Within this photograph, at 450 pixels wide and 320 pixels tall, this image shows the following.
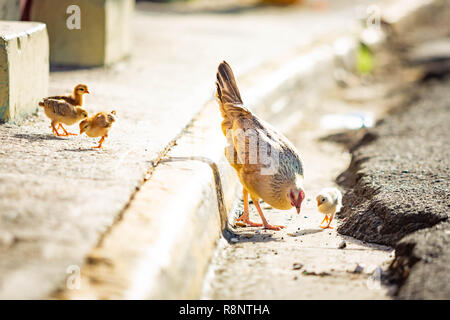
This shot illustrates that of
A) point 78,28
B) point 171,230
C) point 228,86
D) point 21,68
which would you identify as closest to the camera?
point 171,230

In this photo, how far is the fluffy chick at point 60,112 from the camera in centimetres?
447

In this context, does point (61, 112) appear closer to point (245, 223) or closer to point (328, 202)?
point (245, 223)

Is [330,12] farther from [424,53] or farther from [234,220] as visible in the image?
[234,220]

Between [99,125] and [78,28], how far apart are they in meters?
2.98

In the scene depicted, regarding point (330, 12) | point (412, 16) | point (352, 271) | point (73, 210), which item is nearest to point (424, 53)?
point (330, 12)

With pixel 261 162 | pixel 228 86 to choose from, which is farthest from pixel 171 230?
pixel 228 86

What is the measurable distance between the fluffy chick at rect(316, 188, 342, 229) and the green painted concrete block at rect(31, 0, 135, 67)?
3.60m

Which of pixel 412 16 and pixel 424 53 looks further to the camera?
pixel 412 16

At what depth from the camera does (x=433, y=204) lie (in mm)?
3973

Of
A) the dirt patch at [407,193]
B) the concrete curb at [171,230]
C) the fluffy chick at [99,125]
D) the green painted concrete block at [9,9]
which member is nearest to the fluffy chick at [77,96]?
the fluffy chick at [99,125]

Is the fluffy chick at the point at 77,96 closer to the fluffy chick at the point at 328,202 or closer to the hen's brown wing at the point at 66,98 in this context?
the hen's brown wing at the point at 66,98

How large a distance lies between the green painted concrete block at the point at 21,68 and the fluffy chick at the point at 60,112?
0.29 meters

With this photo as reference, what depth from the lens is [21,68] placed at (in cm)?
473

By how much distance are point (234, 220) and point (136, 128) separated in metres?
1.05
